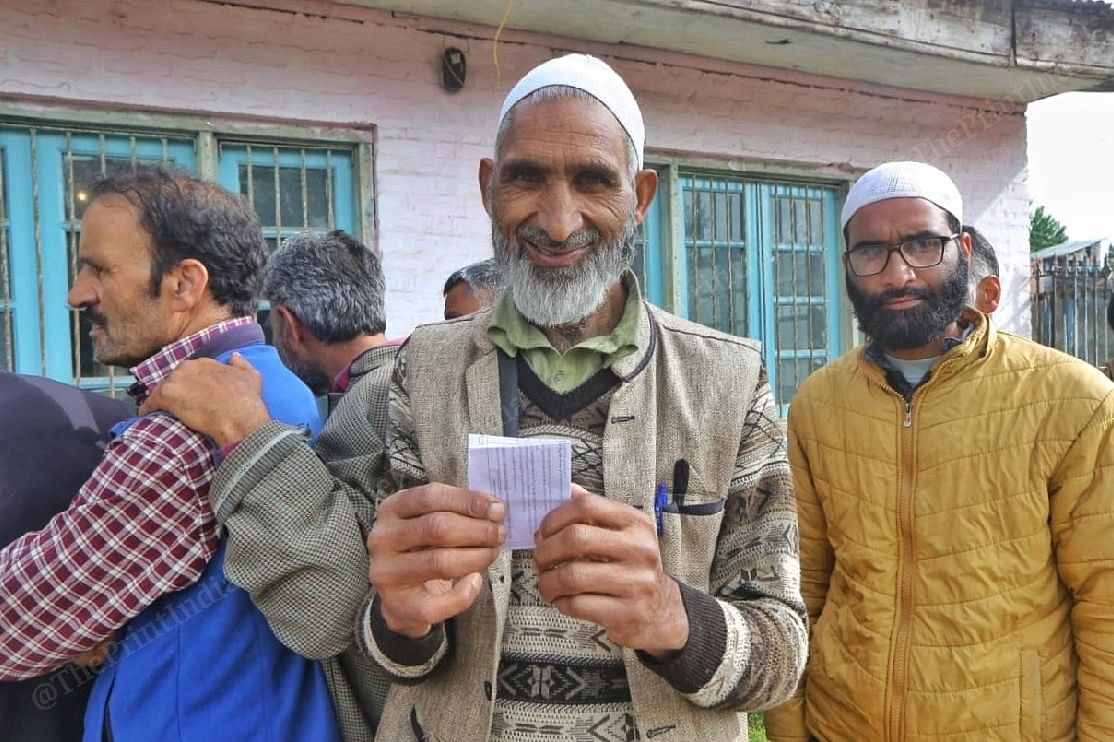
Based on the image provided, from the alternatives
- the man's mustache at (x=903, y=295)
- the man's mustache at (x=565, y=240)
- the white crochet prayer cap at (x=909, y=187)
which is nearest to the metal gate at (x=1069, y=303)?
the white crochet prayer cap at (x=909, y=187)

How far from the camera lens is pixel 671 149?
5.32 metres

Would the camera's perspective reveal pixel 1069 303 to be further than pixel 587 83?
Yes

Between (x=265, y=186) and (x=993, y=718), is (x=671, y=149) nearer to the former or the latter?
(x=265, y=186)

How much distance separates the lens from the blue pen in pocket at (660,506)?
4.31 ft

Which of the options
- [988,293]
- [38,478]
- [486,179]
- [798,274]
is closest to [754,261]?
[798,274]

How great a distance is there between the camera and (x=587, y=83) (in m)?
1.45

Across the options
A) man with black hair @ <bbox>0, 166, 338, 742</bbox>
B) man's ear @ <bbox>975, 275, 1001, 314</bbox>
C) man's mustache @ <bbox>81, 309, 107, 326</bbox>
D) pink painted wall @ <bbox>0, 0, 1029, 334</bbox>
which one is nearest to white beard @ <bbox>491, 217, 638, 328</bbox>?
man with black hair @ <bbox>0, 166, 338, 742</bbox>

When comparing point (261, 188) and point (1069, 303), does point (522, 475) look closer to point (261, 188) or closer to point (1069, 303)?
point (261, 188)

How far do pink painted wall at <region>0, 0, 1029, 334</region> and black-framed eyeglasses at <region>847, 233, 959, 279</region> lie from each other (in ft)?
9.20

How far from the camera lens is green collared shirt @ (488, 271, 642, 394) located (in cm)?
143

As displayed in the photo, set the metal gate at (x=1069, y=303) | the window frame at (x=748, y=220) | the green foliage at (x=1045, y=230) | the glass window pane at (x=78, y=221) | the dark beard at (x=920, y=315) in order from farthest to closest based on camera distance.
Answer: the green foliage at (x=1045, y=230) → the metal gate at (x=1069, y=303) → the window frame at (x=748, y=220) → the glass window pane at (x=78, y=221) → the dark beard at (x=920, y=315)

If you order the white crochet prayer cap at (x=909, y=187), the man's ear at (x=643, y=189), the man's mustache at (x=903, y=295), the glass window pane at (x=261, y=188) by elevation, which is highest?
the glass window pane at (x=261, y=188)

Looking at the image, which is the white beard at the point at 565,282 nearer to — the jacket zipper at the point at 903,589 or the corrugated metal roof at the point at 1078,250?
the jacket zipper at the point at 903,589

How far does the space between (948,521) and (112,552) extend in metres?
1.86
